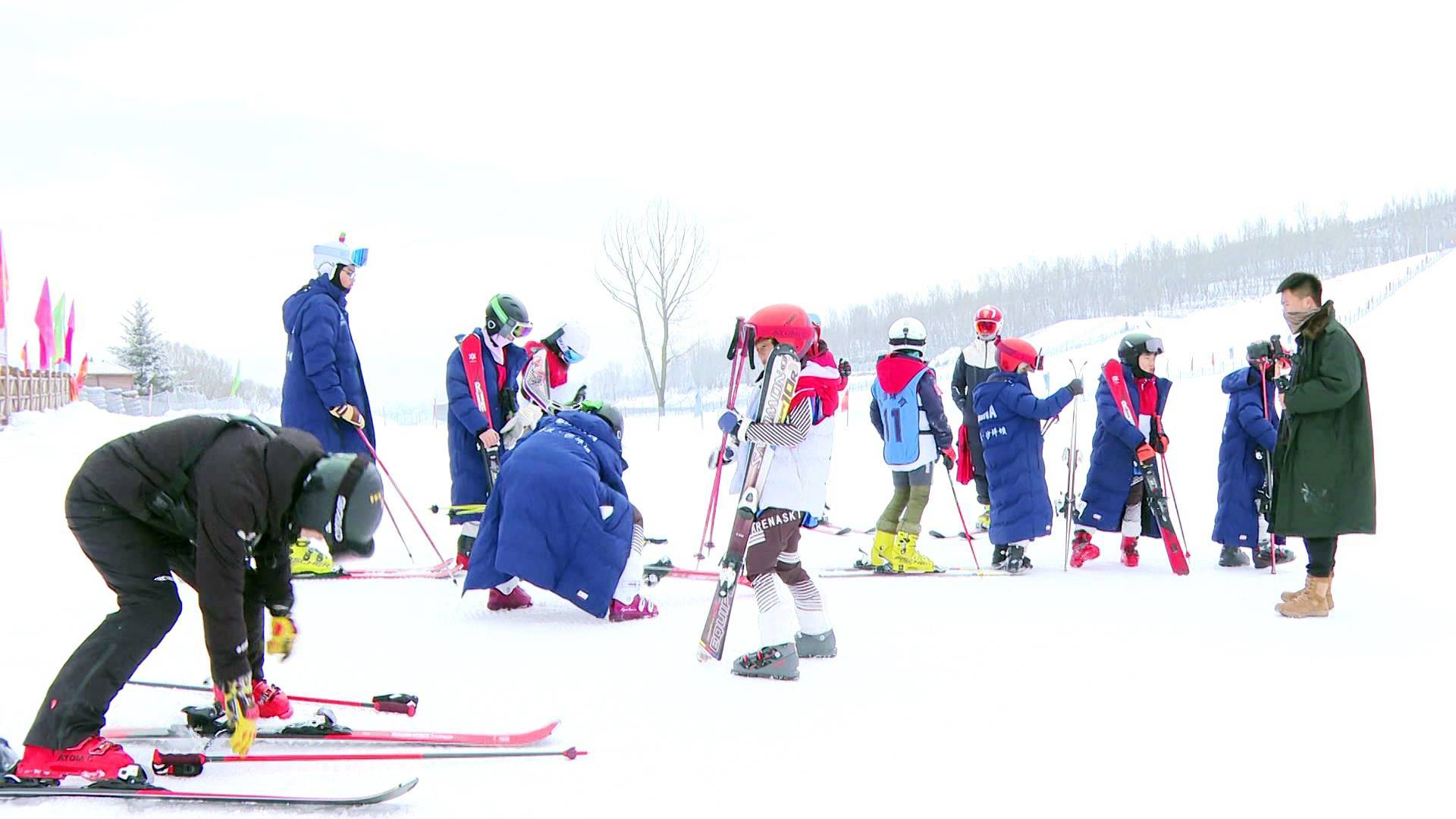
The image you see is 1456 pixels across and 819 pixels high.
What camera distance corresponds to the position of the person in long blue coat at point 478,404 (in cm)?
680

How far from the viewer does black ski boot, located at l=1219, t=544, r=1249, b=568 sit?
7082mm

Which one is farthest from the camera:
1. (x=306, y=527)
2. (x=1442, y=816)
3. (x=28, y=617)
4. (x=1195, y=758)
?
(x=28, y=617)

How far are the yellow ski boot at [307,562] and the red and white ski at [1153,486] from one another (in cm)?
531

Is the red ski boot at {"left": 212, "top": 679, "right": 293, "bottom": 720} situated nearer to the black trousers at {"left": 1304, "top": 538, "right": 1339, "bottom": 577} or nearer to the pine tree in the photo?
the black trousers at {"left": 1304, "top": 538, "right": 1339, "bottom": 577}

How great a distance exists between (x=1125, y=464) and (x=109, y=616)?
620 centimetres

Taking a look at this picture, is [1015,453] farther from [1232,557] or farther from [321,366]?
[321,366]

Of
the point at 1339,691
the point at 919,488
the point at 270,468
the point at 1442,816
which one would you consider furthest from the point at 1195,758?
the point at 919,488

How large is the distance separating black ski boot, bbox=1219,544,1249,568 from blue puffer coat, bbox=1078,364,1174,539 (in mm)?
443

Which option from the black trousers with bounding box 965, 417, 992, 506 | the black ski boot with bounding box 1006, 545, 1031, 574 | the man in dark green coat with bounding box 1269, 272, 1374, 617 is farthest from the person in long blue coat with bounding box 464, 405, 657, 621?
the black trousers with bounding box 965, 417, 992, 506

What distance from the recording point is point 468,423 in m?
6.80

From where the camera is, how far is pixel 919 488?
712 centimetres

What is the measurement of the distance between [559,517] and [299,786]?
2393mm

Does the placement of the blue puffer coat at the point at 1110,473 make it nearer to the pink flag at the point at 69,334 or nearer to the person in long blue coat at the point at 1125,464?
the person in long blue coat at the point at 1125,464

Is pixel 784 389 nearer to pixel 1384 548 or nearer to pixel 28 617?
pixel 28 617
